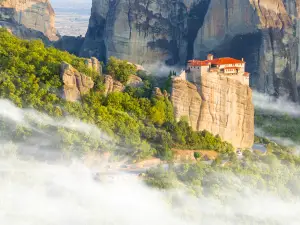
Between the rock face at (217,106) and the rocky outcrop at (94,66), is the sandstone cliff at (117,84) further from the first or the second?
the rock face at (217,106)

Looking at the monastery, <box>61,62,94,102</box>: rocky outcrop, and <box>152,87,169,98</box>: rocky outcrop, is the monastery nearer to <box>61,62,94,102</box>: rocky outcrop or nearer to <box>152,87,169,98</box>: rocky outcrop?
<box>152,87,169,98</box>: rocky outcrop

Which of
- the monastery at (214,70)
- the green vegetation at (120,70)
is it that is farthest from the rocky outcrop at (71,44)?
the green vegetation at (120,70)

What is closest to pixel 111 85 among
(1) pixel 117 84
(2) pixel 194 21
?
(1) pixel 117 84

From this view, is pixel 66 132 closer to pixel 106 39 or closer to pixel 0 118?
pixel 0 118

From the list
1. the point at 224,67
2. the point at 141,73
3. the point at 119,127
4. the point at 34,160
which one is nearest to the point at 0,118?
the point at 34,160

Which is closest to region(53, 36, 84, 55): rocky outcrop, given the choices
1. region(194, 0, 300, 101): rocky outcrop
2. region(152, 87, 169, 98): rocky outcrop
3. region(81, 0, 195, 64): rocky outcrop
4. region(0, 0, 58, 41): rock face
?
region(0, 0, 58, 41): rock face

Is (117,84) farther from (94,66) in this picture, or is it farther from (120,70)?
(94,66)
